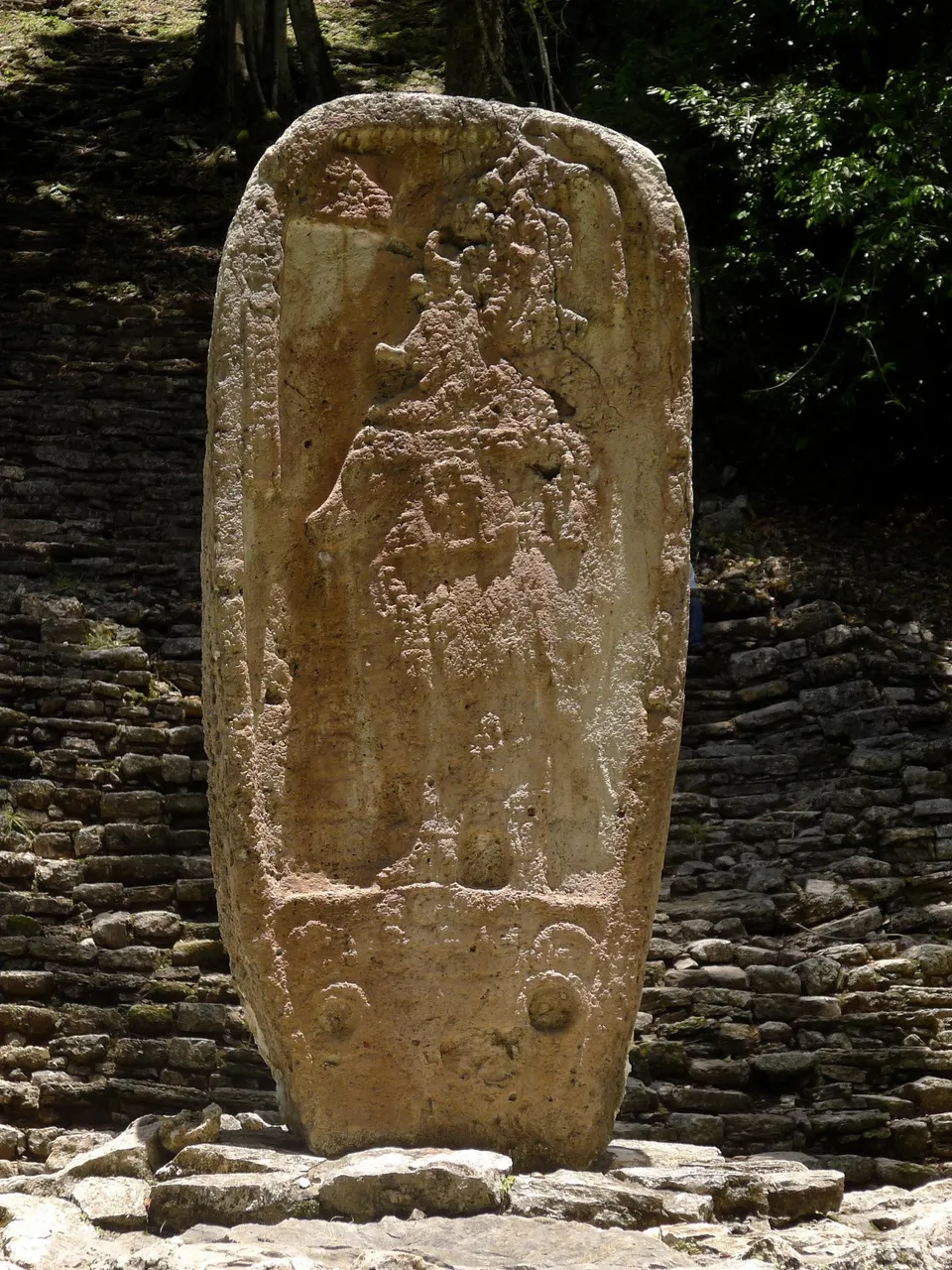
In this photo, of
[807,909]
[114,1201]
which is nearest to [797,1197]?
[114,1201]

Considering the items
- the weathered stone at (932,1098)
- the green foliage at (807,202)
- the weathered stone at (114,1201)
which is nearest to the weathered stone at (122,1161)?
the weathered stone at (114,1201)

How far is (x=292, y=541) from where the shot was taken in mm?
3275

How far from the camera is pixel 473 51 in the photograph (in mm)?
10266

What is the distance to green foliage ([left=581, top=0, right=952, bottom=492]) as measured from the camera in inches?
369

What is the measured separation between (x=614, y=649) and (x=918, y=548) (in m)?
8.12

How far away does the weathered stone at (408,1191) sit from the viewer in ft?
8.91

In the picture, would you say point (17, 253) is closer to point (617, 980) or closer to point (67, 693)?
point (67, 693)

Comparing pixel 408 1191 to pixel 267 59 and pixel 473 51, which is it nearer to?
pixel 473 51

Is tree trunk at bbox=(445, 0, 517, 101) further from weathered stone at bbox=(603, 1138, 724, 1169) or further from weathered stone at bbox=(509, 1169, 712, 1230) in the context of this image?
weathered stone at bbox=(509, 1169, 712, 1230)

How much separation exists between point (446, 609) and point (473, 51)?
308 inches

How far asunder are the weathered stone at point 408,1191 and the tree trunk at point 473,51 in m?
8.56

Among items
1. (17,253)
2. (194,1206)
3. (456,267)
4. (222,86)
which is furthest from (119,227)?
(194,1206)

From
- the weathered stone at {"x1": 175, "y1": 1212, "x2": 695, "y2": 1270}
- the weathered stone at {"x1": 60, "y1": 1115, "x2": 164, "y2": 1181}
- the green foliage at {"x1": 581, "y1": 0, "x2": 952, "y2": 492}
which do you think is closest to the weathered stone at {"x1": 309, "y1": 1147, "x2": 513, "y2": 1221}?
the weathered stone at {"x1": 175, "y1": 1212, "x2": 695, "y2": 1270}

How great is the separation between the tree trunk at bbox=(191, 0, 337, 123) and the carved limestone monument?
11332mm
